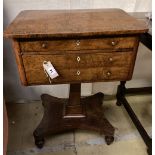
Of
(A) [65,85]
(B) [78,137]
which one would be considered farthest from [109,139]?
(A) [65,85]

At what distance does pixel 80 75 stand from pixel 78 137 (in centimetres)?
56

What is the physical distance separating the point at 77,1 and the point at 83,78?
63cm

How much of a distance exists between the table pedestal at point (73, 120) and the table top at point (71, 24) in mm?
413

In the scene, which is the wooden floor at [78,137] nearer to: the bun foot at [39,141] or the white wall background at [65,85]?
the bun foot at [39,141]

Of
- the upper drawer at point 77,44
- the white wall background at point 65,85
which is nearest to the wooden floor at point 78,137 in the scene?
the white wall background at point 65,85

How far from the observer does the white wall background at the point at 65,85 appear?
1.36 m

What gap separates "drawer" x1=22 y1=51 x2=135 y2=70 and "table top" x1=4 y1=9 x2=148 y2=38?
12 centimetres

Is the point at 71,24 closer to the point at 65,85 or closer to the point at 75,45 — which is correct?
the point at 75,45

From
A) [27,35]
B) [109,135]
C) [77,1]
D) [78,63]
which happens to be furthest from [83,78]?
[77,1]

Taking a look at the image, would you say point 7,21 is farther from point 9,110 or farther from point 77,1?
point 9,110

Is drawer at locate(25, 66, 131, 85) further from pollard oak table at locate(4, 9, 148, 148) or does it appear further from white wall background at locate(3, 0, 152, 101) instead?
white wall background at locate(3, 0, 152, 101)

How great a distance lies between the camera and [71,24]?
0.97m

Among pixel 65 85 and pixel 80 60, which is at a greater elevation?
pixel 80 60

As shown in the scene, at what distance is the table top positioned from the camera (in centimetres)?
87
